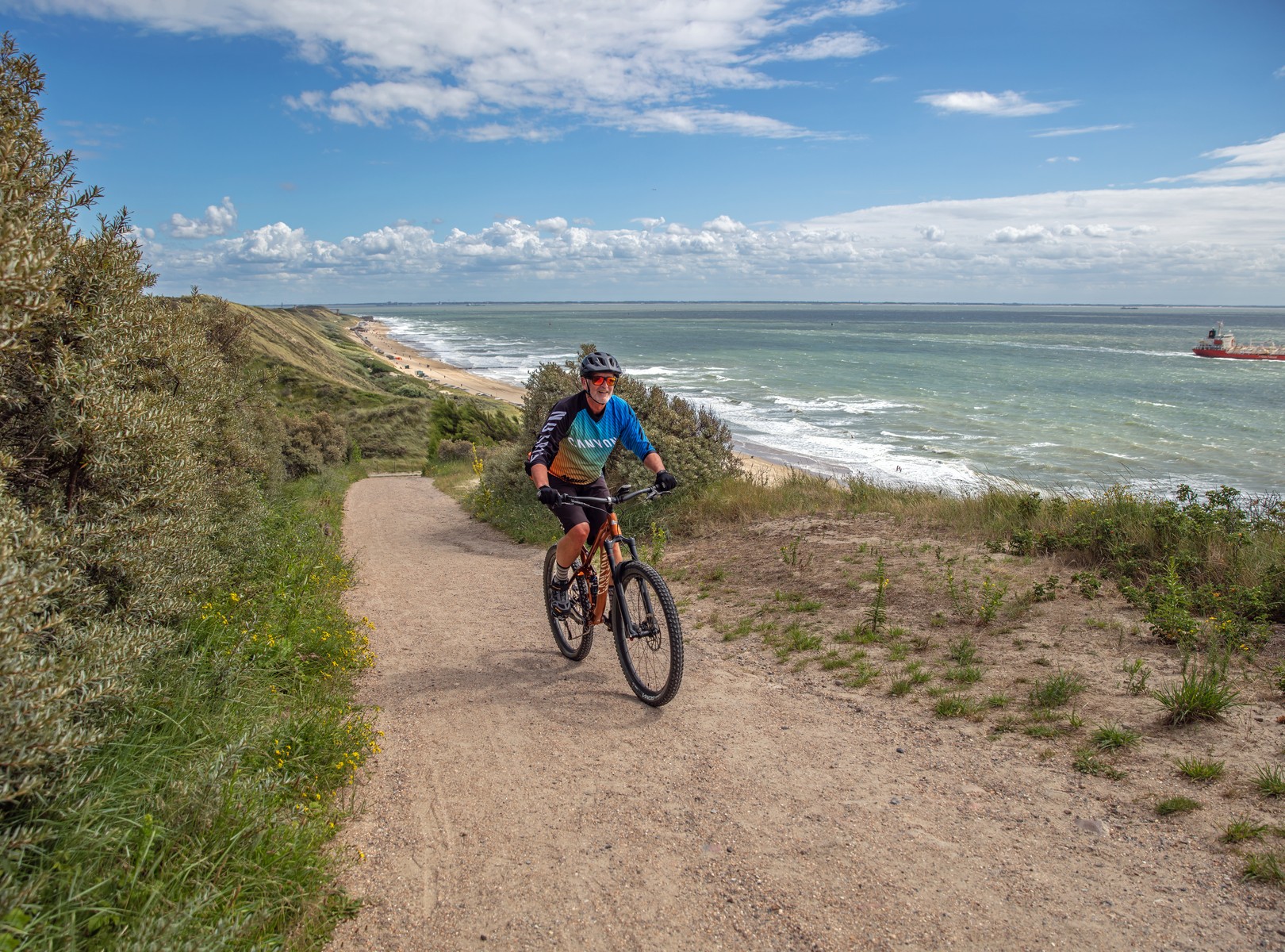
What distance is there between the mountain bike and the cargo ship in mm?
92952

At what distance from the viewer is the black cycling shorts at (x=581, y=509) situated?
17.9ft

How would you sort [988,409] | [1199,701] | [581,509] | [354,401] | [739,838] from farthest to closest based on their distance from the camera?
[988,409] < [354,401] < [581,509] < [1199,701] < [739,838]

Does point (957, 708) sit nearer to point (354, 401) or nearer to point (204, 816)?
point (204, 816)

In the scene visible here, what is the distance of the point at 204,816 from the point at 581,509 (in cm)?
299

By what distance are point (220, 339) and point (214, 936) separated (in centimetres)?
1416

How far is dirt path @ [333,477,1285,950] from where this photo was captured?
3068mm

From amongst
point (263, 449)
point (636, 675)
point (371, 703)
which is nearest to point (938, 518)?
point (636, 675)

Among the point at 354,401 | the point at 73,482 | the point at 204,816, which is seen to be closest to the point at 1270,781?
the point at 204,816

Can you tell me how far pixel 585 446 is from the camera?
219 inches

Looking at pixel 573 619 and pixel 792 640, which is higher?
pixel 573 619

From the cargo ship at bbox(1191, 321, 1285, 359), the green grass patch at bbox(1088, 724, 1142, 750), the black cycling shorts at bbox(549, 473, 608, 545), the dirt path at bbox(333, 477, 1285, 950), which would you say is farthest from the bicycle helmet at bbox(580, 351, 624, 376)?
the cargo ship at bbox(1191, 321, 1285, 359)

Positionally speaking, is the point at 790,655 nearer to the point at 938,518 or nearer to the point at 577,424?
the point at 577,424

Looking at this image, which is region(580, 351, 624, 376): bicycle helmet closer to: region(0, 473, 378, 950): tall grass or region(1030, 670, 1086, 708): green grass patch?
region(0, 473, 378, 950): tall grass

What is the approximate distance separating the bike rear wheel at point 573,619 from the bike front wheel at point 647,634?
0.41 meters
